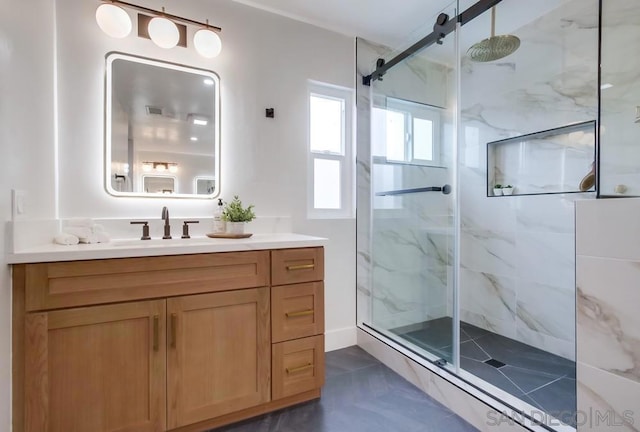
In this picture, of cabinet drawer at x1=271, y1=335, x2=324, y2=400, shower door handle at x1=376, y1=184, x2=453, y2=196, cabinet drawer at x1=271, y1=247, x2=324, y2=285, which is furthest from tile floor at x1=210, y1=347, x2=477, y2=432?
shower door handle at x1=376, y1=184, x2=453, y2=196

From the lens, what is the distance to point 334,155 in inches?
96.0

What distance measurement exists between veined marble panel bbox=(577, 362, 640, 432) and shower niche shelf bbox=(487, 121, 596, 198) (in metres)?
1.44

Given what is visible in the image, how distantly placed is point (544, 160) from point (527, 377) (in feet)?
5.11

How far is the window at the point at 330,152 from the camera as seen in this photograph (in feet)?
7.77

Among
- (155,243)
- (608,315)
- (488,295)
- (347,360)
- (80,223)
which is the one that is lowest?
(347,360)

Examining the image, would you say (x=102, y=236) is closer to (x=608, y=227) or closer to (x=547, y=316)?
(x=608, y=227)

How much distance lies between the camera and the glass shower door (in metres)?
2.01

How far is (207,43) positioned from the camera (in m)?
1.88

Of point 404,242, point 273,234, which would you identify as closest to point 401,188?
point 404,242

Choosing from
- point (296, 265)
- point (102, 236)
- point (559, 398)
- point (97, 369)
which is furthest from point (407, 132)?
point (97, 369)

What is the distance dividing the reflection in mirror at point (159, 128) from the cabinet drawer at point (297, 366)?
1.08 metres

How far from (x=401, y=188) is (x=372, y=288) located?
87cm

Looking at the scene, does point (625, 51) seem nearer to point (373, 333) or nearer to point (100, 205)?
point (373, 333)

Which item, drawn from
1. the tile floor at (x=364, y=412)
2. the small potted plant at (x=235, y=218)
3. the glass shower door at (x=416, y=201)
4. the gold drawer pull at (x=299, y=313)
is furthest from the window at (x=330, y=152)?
the tile floor at (x=364, y=412)
